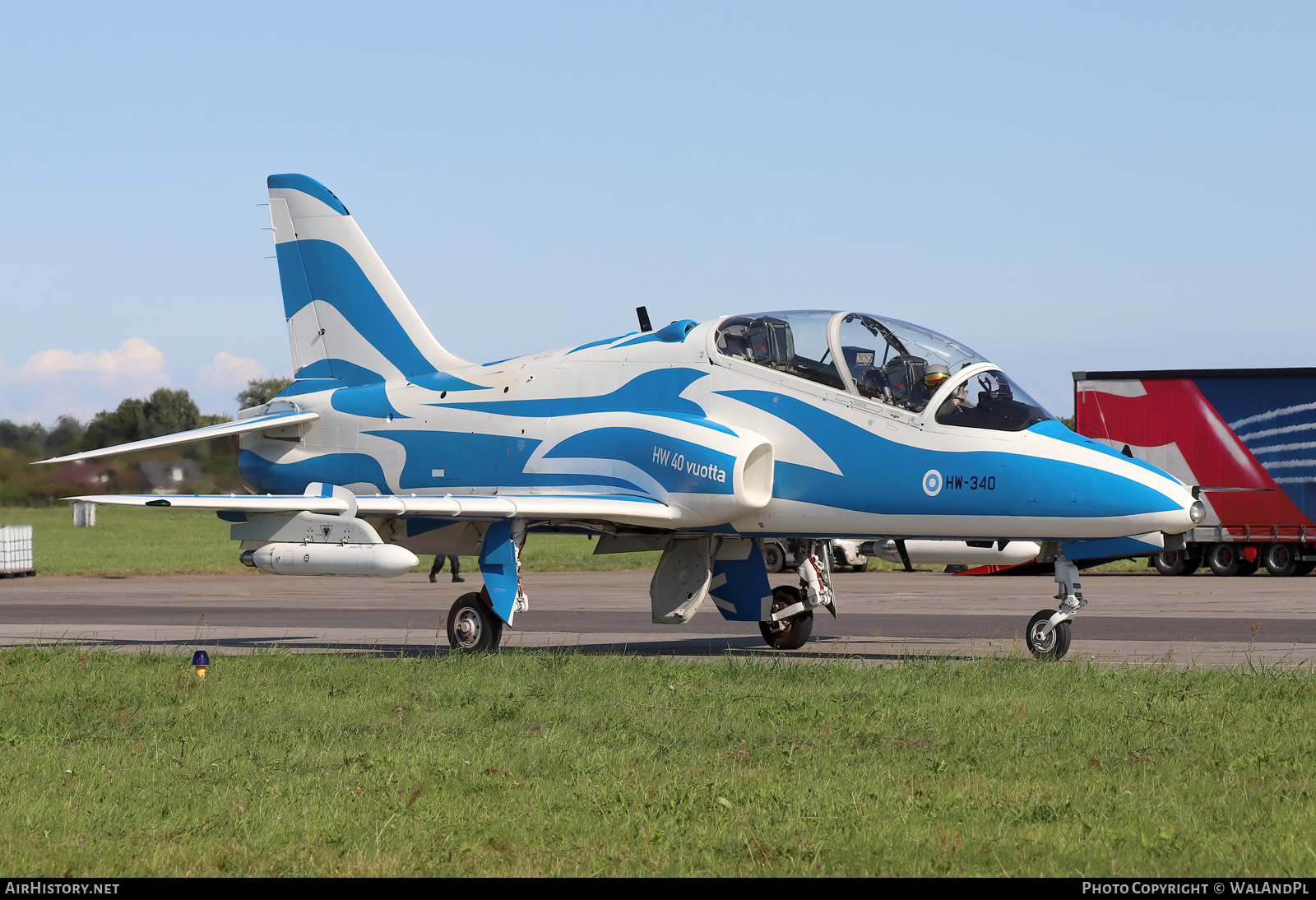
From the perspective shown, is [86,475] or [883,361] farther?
[86,475]

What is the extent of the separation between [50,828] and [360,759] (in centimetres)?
197

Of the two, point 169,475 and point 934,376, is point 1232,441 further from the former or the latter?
point 169,475

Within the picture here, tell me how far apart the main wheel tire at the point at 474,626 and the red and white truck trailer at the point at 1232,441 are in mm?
19285

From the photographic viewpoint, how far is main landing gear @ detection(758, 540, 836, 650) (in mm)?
15117

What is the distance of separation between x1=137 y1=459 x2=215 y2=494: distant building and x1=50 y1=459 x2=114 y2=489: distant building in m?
0.53

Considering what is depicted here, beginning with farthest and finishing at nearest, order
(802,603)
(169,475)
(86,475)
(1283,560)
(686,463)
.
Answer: (1283,560), (86,475), (169,475), (802,603), (686,463)

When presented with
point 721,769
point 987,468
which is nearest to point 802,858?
point 721,769

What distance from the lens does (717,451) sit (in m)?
13.4

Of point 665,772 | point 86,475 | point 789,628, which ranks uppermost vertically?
point 86,475

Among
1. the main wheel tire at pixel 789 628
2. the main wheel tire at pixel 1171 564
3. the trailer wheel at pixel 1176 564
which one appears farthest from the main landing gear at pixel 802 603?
the main wheel tire at pixel 1171 564

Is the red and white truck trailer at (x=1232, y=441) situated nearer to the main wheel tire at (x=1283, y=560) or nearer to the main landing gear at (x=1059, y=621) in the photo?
the main wheel tire at (x=1283, y=560)

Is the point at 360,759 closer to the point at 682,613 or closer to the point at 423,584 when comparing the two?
the point at 682,613

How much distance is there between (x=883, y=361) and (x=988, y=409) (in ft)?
3.78

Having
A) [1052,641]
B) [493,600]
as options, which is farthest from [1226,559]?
[493,600]
